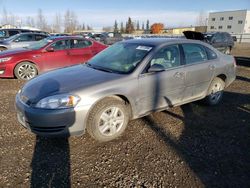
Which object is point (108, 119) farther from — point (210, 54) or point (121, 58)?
point (210, 54)

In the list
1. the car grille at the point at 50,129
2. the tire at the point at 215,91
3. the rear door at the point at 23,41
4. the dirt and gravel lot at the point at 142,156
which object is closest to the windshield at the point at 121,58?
the dirt and gravel lot at the point at 142,156

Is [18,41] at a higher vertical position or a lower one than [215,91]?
higher

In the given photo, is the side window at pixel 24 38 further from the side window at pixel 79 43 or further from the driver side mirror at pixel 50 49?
the driver side mirror at pixel 50 49

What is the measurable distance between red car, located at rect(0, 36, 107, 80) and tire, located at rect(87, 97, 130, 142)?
4880 millimetres

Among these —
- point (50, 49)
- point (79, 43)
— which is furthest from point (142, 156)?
point (79, 43)

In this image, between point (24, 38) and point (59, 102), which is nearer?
point (59, 102)

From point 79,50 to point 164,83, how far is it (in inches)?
202

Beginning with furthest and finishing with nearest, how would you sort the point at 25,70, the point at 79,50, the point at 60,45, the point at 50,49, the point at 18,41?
the point at 18,41 < the point at 79,50 < the point at 60,45 < the point at 50,49 < the point at 25,70

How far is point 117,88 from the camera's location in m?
3.35

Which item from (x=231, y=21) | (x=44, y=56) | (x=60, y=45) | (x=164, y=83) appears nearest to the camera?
(x=164, y=83)

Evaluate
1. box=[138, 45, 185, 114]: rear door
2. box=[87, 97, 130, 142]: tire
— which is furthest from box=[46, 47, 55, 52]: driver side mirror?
box=[87, 97, 130, 142]: tire

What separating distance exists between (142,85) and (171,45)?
107 cm

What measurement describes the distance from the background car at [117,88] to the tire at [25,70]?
3806 mm

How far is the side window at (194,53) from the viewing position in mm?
4270
